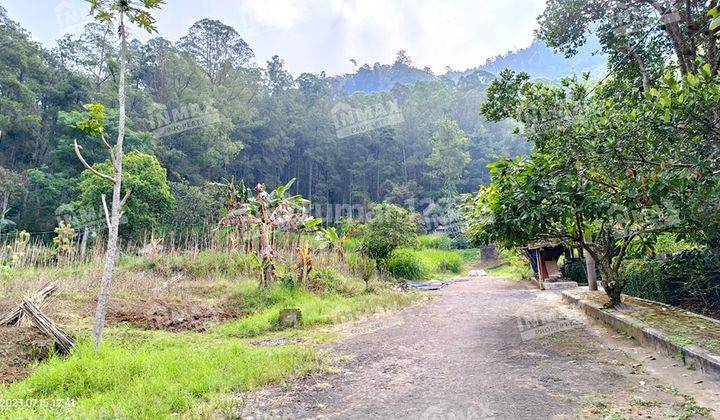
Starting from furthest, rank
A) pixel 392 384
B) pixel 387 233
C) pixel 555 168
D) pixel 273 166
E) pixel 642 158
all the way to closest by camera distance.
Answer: pixel 273 166 < pixel 387 233 < pixel 555 168 < pixel 642 158 < pixel 392 384

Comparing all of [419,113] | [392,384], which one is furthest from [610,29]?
[419,113]

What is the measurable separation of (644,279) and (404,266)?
8.96 m

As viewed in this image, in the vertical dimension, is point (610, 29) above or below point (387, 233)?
above

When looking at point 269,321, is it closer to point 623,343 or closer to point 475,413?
point 475,413

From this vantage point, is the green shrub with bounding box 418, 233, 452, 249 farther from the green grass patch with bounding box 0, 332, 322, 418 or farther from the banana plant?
the green grass patch with bounding box 0, 332, 322, 418

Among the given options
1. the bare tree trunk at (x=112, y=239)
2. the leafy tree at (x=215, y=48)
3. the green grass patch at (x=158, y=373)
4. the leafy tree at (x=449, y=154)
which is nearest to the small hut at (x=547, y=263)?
the green grass patch at (x=158, y=373)

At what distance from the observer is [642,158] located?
4312 millimetres

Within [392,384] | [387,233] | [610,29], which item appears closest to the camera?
[392,384]

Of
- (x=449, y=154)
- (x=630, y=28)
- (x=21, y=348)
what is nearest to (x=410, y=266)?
(x=630, y=28)

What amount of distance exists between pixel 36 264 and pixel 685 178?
14419mm

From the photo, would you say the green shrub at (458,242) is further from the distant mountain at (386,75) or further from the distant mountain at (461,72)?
the distant mountain at (386,75)

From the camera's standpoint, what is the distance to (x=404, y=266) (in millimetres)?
15070

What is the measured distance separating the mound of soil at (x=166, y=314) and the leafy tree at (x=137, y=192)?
10773 mm

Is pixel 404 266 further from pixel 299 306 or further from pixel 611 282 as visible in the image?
pixel 611 282
